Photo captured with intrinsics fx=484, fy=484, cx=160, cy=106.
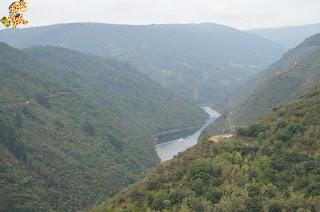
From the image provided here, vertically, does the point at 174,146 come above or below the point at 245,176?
below

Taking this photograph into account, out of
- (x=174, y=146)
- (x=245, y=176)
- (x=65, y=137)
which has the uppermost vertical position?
(x=245, y=176)

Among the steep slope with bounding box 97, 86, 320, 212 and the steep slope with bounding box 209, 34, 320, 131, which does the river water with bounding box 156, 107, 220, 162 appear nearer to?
the steep slope with bounding box 209, 34, 320, 131

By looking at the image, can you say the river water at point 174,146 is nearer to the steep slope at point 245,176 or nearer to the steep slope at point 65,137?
the steep slope at point 65,137

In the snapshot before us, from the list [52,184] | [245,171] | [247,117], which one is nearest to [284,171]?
[245,171]

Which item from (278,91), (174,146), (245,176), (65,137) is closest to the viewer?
(245,176)

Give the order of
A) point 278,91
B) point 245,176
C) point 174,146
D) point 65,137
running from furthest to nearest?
1. point 174,146
2. point 278,91
3. point 65,137
4. point 245,176

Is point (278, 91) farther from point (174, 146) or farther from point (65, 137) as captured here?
point (65, 137)

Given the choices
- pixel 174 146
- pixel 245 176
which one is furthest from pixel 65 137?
pixel 245 176
